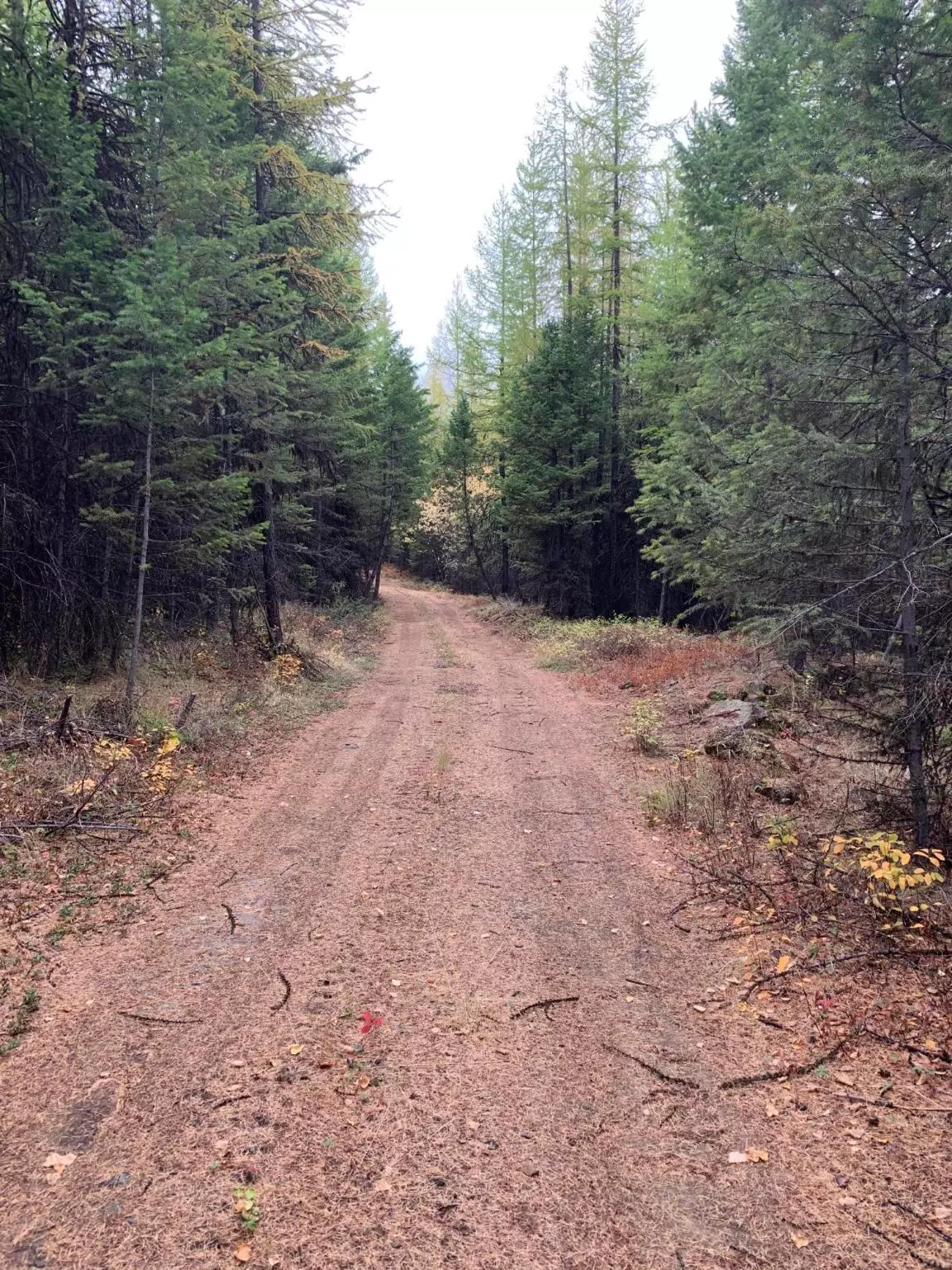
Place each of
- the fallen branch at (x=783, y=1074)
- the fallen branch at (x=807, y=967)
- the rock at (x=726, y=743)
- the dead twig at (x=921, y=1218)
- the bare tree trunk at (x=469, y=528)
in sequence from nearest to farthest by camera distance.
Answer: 1. the dead twig at (x=921, y=1218)
2. the fallen branch at (x=783, y=1074)
3. the fallen branch at (x=807, y=967)
4. the rock at (x=726, y=743)
5. the bare tree trunk at (x=469, y=528)

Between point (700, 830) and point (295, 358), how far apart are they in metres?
12.5

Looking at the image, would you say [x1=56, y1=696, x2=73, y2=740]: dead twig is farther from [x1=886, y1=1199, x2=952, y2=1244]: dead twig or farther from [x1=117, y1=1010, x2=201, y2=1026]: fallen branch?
[x1=886, y1=1199, x2=952, y2=1244]: dead twig

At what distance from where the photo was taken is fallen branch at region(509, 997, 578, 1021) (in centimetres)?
414

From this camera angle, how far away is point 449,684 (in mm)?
14711

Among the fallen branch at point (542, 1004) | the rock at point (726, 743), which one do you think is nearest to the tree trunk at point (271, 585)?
the rock at point (726, 743)

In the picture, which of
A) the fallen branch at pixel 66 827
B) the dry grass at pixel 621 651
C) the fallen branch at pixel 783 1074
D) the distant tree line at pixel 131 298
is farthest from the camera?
the dry grass at pixel 621 651

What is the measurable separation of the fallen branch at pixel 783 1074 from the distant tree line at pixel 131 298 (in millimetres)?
8281

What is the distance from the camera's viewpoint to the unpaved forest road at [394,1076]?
272cm

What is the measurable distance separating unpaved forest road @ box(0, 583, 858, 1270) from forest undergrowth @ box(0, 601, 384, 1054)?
388 millimetres

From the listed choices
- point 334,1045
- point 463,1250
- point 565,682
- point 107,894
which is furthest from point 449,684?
point 463,1250

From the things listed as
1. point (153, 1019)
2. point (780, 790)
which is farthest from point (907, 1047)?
point (153, 1019)

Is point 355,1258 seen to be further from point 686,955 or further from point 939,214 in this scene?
point 939,214

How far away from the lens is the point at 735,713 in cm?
986

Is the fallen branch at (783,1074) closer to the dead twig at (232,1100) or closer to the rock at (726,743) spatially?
the dead twig at (232,1100)
